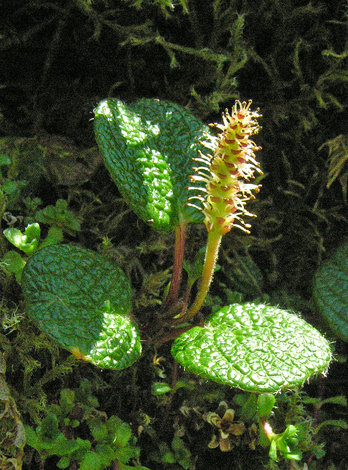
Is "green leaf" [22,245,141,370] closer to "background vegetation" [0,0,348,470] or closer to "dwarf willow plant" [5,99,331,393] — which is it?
"dwarf willow plant" [5,99,331,393]

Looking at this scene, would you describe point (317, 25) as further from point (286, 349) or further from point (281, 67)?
point (286, 349)

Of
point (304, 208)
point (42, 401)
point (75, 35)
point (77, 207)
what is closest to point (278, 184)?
point (304, 208)

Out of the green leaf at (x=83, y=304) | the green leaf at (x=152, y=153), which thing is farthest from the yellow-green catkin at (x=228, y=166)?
the green leaf at (x=83, y=304)

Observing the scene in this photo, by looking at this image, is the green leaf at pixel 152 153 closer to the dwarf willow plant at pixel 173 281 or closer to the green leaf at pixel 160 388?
the dwarf willow plant at pixel 173 281

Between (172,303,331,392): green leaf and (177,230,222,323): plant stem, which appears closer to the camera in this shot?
(172,303,331,392): green leaf

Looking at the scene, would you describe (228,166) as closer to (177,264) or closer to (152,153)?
(152,153)

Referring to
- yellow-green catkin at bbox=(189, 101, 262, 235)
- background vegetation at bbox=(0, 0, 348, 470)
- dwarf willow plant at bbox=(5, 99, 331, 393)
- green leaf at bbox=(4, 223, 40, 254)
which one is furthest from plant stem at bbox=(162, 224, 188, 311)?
green leaf at bbox=(4, 223, 40, 254)
